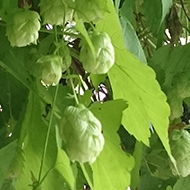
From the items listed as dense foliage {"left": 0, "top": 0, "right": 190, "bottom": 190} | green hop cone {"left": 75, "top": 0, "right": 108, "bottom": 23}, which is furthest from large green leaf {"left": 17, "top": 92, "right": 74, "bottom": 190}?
green hop cone {"left": 75, "top": 0, "right": 108, "bottom": 23}

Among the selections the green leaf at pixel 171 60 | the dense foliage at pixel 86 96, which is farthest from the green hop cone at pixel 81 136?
the green leaf at pixel 171 60

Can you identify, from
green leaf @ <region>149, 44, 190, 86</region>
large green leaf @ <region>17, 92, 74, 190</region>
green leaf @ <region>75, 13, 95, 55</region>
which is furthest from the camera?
green leaf @ <region>149, 44, 190, 86</region>

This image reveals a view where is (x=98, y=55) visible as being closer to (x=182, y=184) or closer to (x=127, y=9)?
(x=127, y=9)

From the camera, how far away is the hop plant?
1.12ft

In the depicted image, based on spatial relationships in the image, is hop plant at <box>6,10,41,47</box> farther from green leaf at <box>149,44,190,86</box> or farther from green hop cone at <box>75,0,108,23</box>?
green leaf at <box>149,44,190,86</box>

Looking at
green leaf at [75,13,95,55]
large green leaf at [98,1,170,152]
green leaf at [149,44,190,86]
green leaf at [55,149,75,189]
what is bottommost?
green leaf at [149,44,190,86]

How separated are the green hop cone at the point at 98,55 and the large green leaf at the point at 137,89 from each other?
3 centimetres

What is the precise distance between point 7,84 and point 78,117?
0.68 ft

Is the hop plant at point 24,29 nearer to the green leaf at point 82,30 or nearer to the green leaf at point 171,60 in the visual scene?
the green leaf at point 82,30

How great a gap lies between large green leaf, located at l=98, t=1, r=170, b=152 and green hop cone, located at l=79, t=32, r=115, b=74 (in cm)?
3

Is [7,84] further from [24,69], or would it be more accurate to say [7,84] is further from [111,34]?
[111,34]

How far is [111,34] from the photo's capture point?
0.36 meters

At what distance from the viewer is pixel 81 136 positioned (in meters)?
Answer: 0.31

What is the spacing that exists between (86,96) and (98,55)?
0.10 meters
